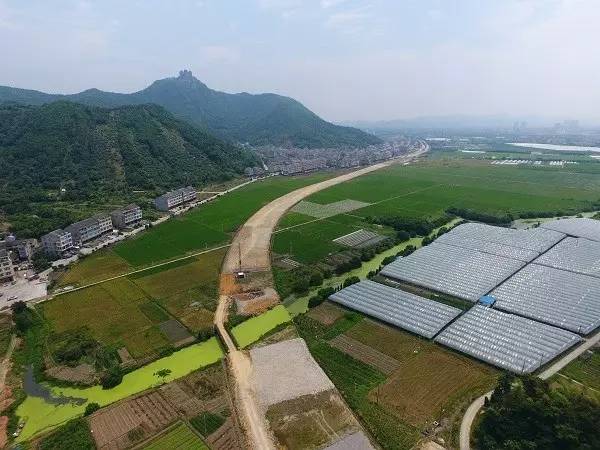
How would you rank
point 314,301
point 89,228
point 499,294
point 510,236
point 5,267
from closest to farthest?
point 314,301
point 499,294
point 5,267
point 510,236
point 89,228

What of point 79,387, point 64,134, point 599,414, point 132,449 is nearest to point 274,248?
point 79,387

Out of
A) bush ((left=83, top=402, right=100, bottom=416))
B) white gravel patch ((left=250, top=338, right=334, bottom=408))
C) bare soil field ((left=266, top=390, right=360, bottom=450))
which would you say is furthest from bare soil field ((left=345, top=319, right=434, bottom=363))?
bush ((left=83, top=402, right=100, bottom=416))

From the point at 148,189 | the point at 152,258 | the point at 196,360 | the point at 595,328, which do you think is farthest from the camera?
the point at 148,189

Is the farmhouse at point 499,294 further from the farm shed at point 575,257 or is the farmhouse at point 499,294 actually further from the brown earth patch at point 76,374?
the brown earth patch at point 76,374

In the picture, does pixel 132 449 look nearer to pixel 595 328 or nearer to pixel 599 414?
pixel 599 414

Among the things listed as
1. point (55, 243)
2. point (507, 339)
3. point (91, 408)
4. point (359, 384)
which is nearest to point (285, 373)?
point (359, 384)

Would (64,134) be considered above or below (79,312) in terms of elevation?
above

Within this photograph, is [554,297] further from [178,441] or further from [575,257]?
[178,441]
